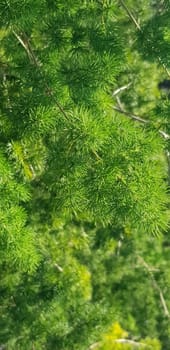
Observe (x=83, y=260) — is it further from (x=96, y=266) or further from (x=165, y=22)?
(x=165, y=22)

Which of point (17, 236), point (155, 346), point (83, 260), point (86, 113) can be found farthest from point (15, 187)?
point (155, 346)

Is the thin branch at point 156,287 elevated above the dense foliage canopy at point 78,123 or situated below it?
below

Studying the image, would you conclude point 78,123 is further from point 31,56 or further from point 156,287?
point 156,287

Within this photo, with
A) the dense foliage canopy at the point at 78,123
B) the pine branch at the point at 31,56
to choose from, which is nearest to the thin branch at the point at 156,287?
the dense foliage canopy at the point at 78,123

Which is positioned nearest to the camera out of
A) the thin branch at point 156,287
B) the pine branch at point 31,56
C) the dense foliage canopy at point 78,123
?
the dense foliage canopy at point 78,123

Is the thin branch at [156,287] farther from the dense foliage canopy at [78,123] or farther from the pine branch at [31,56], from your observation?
the pine branch at [31,56]

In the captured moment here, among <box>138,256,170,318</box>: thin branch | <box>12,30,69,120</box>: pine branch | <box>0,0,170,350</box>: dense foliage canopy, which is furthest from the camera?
<box>138,256,170,318</box>: thin branch

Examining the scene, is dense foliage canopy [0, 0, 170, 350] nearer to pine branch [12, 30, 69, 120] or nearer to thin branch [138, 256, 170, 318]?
pine branch [12, 30, 69, 120]

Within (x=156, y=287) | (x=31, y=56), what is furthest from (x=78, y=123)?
(x=156, y=287)

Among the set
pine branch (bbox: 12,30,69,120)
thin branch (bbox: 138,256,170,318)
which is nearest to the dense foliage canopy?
pine branch (bbox: 12,30,69,120)

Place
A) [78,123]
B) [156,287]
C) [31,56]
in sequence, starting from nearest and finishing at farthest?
[78,123]
[31,56]
[156,287]

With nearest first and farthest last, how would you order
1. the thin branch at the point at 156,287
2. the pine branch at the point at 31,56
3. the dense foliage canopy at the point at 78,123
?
the dense foliage canopy at the point at 78,123 → the pine branch at the point at 31,56 → the thin branch at the point at 156,287

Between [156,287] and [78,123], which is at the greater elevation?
[78,123]
